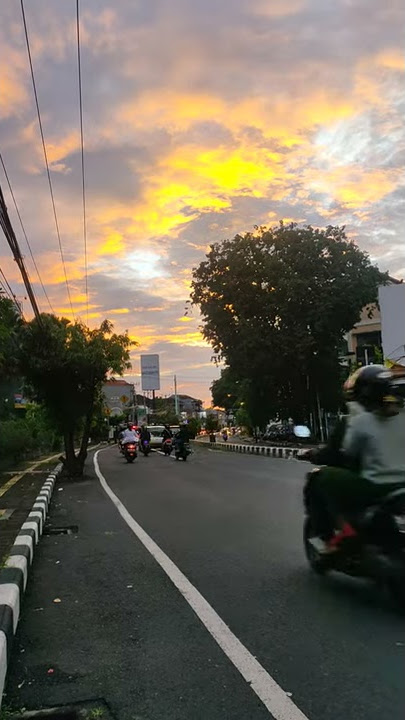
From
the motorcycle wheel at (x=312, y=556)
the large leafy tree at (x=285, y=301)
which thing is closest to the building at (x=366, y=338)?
the large leafy tree at (x=285, y=301)

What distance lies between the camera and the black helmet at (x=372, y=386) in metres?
4.68

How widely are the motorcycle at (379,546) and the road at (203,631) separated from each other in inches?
9.6

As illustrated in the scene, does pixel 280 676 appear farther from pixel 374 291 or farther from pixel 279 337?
pixel 374 291

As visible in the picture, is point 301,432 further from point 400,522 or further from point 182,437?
point 182,437

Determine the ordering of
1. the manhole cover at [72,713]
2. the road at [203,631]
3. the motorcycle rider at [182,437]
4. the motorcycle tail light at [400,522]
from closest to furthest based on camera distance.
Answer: the manhole cover at [72,713] → the road at [203,631] → the motorcycle tail light at [400,522] → the motorcycle rider at [182,437]

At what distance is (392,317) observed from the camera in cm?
3042

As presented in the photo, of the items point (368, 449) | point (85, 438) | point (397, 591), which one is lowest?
point (397, 591)

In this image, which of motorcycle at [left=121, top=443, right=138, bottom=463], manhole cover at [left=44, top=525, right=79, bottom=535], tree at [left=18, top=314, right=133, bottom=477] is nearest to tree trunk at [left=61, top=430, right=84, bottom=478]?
tree at [left=18, top=314, right=133, bottom=477]

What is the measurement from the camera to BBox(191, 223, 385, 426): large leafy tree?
1284 inches

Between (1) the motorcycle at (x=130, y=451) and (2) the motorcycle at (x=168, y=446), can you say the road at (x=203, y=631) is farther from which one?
(2) the motorcycle at (x=168, y=446)

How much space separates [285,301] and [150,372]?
38.5 meters

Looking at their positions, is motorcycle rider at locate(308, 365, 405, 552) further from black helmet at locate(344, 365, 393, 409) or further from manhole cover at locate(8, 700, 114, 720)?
manhole cover at locate(8, 700, 114, 720)

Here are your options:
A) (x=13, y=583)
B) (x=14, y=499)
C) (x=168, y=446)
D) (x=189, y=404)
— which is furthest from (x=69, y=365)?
(x=189, y=404)

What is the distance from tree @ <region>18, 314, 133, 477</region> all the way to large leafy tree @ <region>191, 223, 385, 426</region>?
15.1 meters
